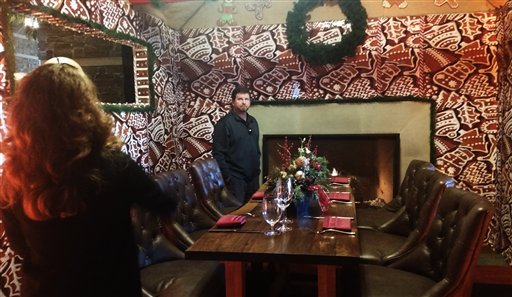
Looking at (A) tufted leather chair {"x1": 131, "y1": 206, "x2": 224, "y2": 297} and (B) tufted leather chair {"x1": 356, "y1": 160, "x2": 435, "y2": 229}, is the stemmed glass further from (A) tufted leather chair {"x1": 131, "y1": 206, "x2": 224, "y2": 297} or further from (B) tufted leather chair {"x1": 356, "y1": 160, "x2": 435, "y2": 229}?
(B) tufted leather chair {"x1": 356, "y1": 160, "x2": 435, "y2": 229}

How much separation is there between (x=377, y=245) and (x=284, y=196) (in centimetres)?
95

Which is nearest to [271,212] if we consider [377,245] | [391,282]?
[391,282]

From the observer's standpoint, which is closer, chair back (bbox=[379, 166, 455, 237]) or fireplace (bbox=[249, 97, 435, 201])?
chair back (bbox=[379, 166, 455, 237])

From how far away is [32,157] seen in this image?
1187mm

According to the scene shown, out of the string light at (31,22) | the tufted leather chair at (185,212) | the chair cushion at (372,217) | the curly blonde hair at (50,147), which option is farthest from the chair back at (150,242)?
the chair cushion at (372,217)

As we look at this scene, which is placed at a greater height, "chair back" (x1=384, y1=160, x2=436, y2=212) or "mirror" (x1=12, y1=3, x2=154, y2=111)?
"mirror" (x1=12, y1=3, x2=154, y2=111)

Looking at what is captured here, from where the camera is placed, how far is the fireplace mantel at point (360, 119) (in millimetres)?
4062

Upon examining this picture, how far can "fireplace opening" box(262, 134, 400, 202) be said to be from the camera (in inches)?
163

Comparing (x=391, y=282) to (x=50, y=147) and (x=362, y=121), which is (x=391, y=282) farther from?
(x=362, y=121)

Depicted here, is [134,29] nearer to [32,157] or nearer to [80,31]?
[80,31]

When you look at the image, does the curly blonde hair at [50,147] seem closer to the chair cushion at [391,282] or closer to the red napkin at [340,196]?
the chair cushion at [391,282]

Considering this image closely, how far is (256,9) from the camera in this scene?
14.2 feet

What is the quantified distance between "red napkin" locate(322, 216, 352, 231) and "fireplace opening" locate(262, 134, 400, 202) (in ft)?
6.79

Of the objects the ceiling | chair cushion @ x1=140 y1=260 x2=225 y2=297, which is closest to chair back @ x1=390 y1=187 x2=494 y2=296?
chair cushion @ x1=140 y1=260 x2=225 y2=297
